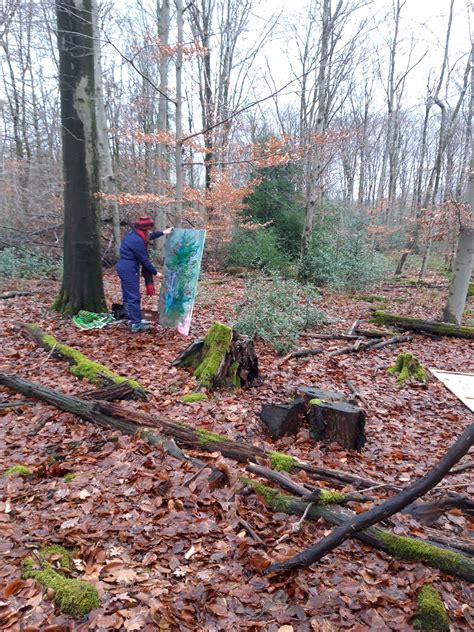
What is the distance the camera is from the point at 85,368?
16.9 feet

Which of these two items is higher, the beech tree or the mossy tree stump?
the beech tree

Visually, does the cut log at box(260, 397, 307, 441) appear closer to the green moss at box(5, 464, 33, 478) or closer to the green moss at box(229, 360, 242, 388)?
the green moss at box(229, 360, 242, 388)

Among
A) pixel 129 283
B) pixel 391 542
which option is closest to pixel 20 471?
pixel 391 542

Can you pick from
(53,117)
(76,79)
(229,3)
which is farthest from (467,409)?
(229,3)

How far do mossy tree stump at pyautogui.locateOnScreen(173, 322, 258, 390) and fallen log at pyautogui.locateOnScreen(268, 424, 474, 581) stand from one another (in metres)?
3.01

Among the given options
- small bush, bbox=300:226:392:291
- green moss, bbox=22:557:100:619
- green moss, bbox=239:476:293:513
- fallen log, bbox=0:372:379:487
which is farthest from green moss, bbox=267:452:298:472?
small bush, bbox=300:226:392:291

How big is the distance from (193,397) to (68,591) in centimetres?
282

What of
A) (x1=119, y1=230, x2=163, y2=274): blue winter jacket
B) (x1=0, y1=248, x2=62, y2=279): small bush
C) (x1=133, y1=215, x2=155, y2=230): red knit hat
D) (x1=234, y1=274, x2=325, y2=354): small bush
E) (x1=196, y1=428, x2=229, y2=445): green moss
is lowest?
(x1=196, y1=428, x2=229, y2=445): green moss

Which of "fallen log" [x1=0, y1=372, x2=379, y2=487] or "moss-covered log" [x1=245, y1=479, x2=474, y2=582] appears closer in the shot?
"moss-covered log" [x1=245, y1=479, x2=474, y2=582]

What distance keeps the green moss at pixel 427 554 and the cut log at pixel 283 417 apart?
1.86 m

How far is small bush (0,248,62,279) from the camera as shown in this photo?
10.7 m

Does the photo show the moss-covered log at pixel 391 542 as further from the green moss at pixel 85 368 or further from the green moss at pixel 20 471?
the green moss at pixel 85 368

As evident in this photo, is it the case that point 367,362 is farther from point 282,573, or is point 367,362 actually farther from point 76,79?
point 76,79

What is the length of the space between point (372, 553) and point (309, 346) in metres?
5.13
